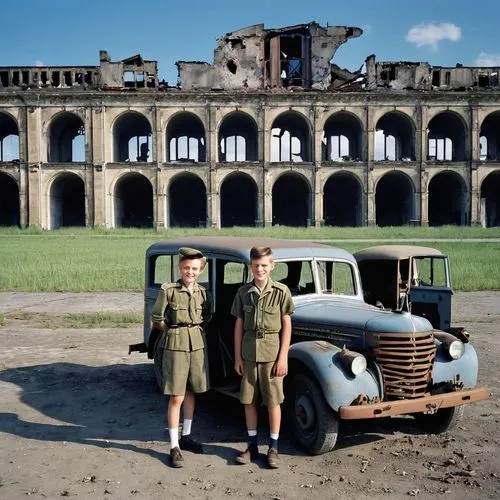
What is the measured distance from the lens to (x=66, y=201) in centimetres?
4494

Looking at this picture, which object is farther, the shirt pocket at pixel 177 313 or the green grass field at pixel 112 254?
the green grass field at pixel 112 254

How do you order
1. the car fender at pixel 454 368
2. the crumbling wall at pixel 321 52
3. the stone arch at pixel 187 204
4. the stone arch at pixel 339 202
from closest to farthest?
1. the car fender at pixel 454 368
2. the crumbling wall at pixel 321 52
3. the stone arch at pixel 339 202
4. the stone arch at pixel 187 204

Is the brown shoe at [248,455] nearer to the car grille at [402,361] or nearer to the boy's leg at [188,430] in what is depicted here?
the boy's leg at [188,430]

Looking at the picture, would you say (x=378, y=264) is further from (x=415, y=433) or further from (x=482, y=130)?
(x=482, y=130)

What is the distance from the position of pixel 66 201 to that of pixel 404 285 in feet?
132

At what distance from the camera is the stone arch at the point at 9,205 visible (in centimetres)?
4607

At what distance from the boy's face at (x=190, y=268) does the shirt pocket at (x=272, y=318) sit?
0.71 m

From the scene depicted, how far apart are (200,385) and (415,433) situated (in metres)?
2.30

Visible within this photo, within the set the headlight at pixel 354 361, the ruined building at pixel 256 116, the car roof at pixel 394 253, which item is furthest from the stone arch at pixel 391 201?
the headlight at pixel 354 361

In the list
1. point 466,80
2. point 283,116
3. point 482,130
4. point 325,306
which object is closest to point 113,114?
point 283,116

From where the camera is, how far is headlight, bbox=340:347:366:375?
4.68 metres

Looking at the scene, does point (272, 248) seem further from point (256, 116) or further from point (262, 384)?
point (256, 116)

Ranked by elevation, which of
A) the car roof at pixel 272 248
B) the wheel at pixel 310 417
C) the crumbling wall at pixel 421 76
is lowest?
the wheel at pixel 310 417

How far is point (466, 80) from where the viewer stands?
40.8 m
